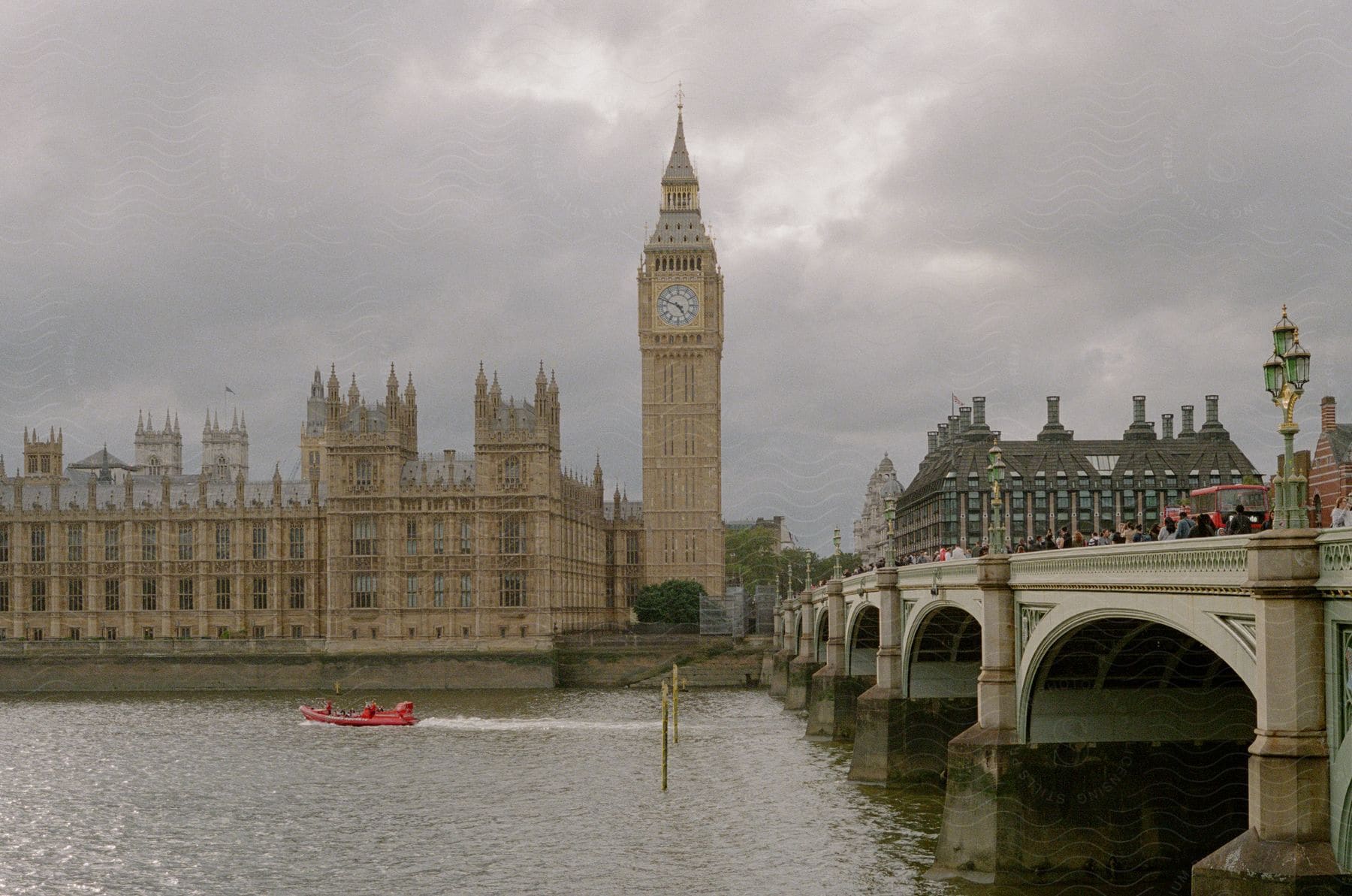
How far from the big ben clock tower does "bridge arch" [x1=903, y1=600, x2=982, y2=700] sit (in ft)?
268

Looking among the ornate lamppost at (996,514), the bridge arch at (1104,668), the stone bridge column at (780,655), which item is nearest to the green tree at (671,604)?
the stone bridge column at (780,655)

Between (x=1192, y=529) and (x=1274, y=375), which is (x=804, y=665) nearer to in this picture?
(x=1192, y=529)

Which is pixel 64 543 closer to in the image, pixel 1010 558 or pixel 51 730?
pixel 51 730

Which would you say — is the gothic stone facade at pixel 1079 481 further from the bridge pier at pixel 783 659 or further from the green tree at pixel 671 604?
the bridge pier at pixel 783 659

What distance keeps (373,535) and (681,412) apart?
1335 inches

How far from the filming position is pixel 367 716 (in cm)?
7612

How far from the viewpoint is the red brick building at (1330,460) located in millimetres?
61344

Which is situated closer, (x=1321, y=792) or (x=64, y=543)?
(x=1321, y=792)

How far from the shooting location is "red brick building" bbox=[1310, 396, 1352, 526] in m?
61.3

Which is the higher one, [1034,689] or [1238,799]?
[1034,689]

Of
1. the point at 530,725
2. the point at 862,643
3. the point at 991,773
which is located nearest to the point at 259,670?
the point at 530,725

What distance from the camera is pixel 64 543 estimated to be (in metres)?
118

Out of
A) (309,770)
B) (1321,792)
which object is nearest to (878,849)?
(1321,792)

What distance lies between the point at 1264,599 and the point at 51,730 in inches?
2694
